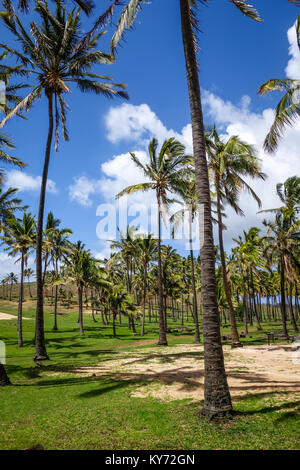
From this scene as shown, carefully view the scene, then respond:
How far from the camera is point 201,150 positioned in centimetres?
766

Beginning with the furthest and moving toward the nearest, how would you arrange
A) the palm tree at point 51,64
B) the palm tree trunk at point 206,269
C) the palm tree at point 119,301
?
1. the palm tree at point 119,301
2. the palm tree at point 51,64
3. the palm tree trunk at point 206,269

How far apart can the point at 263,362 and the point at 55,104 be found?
1878cm

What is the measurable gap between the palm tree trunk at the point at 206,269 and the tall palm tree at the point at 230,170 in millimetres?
11092

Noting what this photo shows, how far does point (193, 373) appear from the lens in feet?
37.7

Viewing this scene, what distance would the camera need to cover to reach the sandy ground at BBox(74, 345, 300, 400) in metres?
8.84

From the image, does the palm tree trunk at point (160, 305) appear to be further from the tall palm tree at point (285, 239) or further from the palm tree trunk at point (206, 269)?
the palm tree trunk at point (206, 269)

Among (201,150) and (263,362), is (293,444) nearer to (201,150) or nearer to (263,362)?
(201,150)

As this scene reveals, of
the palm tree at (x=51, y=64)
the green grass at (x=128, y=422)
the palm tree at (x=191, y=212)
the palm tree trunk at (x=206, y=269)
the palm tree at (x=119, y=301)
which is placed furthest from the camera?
the palm tree at (x=119, y=301)

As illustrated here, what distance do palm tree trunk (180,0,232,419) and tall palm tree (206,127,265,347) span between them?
1109 cm

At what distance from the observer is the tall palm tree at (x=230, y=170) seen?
18.7 meters

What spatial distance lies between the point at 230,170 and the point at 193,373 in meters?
13.9

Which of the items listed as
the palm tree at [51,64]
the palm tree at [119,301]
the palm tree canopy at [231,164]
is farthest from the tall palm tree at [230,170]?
the palm tree at [119,301]

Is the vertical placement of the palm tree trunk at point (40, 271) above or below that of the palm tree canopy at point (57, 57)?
below

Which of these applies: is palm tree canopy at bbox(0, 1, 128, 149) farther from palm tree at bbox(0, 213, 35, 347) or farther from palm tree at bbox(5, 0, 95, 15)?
palm tree at bbox(0, 213, 35, 347)
